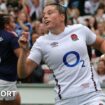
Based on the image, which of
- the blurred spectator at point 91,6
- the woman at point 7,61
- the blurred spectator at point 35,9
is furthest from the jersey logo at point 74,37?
the blurred spectator at point 91,6

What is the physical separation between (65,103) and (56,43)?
Answer: 0.66 m

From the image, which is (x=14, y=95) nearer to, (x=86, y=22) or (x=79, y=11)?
(x=86, y=22)

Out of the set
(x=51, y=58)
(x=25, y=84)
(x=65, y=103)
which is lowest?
(x=25, y=84)

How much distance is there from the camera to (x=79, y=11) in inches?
628

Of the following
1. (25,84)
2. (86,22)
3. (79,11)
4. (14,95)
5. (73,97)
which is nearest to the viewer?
(73,97)

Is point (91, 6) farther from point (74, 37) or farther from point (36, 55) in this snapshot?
point (36, 55)

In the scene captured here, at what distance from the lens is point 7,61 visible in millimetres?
7836

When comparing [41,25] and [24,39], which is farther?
[41,25]

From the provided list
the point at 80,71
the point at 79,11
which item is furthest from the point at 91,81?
the point at 79,11

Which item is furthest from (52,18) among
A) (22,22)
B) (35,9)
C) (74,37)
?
(35,9)

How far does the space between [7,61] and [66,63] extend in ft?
6.29

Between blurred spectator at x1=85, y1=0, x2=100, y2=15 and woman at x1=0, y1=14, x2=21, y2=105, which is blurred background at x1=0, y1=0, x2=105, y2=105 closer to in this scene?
blurred spectator at x1=85, y1=0, x2=100, y2=15

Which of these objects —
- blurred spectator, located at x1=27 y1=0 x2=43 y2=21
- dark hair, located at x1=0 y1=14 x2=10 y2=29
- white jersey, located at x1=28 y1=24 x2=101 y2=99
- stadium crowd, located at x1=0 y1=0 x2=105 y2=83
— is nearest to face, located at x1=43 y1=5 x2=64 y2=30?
white jersey, located at x1=28 y1=24 x2=101 y2=99

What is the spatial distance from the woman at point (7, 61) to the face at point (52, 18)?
161cm
